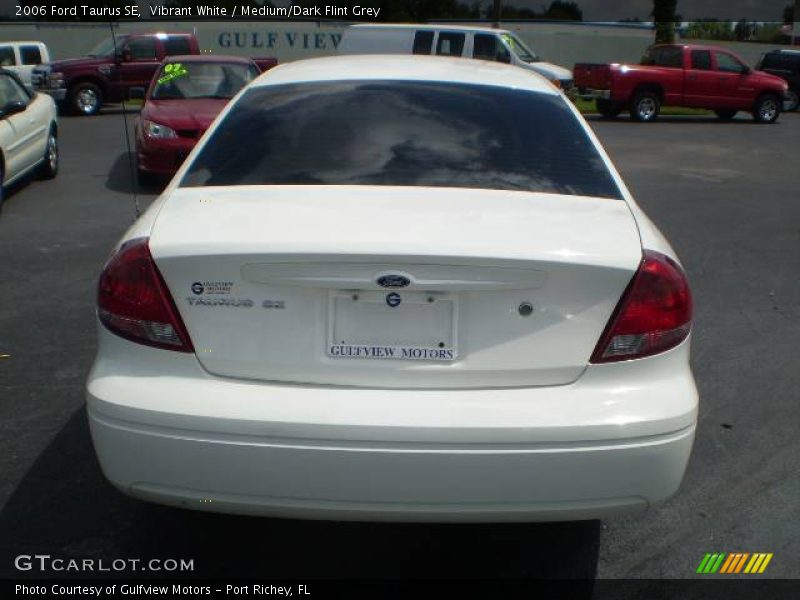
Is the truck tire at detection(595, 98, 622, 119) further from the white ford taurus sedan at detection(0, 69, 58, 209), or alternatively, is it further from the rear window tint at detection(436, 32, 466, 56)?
the white ford taurus sedan at detection(0, 69, 58, 209)

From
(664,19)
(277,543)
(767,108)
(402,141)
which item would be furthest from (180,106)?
(664,19)

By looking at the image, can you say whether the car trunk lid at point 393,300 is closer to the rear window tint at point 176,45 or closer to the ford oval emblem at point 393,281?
the ford oval emblem at point 393,281

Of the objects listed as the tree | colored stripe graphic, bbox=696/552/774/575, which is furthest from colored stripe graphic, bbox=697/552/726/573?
the tree

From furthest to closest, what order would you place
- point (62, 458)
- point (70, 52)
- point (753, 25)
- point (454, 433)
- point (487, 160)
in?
point (753, 25) < point (70, 52) < point (62, 458) < point (487, 160) < point (454, 433)

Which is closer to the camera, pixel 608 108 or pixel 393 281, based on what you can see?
pixel 393 281

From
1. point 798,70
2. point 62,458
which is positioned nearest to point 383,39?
point 798,70

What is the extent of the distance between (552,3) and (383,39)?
3098 cm

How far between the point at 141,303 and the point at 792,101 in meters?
29.8

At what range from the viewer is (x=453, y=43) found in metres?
23.6

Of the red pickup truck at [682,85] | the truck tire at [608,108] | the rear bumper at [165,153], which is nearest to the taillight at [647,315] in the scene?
the rear bumper at [165,153]

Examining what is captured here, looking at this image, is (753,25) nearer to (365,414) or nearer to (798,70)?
(798,70)

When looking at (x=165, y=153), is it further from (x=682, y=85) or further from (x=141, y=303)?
(x=682, y=85)

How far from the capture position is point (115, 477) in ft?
9.61

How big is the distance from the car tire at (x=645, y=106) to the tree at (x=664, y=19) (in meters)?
17.0
